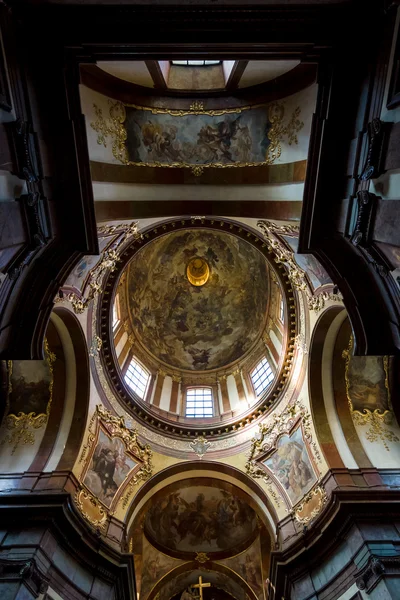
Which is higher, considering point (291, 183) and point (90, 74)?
point (90, 74)

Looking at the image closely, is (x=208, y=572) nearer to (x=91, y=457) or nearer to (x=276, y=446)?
(x=276, y=446)

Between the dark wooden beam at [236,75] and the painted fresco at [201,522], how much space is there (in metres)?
14.6

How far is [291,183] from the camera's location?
880 centimetres

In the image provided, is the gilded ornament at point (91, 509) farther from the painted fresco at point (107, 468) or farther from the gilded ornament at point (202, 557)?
the gilded ornament at point (202, 557)

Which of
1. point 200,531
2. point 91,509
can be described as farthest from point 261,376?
point 91,509

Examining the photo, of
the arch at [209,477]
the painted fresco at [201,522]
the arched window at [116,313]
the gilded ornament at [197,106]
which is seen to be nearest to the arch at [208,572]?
the painted fresco at [201,522]

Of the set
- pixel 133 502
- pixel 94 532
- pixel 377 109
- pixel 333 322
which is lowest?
pixel 94 532

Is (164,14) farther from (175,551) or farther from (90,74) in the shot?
(175,551)

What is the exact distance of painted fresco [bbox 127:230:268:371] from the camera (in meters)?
→ 20.4

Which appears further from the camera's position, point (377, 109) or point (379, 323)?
point (379, 323)

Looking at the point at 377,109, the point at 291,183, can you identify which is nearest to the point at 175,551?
the point at 291,183

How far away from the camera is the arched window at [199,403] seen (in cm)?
1814

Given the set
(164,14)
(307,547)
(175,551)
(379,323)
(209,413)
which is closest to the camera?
(164,14)

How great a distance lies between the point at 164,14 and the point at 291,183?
4.49 m
